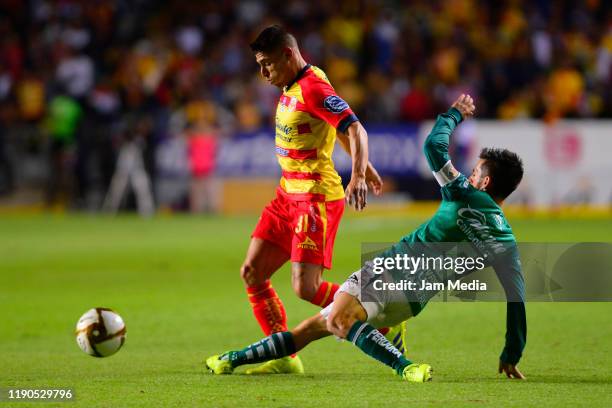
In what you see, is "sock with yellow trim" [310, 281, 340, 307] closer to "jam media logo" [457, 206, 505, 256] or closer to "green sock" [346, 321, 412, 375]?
"green sock" [346, 321, 412, 375]

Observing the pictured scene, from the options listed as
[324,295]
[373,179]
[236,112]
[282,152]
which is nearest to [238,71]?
[236,112]

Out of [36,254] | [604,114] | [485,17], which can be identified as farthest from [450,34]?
[36,254]

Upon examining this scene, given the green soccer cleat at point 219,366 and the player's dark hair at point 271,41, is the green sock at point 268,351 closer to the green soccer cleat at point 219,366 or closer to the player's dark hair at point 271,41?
the green soccer cleat at point 219,366

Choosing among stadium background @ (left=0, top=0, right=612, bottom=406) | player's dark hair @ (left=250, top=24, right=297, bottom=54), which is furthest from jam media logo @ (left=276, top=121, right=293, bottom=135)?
stadium background @ (left=0, top=0, right=612, bottom=406)

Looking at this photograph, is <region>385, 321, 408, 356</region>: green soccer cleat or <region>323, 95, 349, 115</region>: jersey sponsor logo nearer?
<region>323, 95, 349, 115</region>: jersey sponsor logo

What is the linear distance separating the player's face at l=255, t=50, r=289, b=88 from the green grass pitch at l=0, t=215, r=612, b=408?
197 cm

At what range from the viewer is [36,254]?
1568 centimetres

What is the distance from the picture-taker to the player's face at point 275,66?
299 inches

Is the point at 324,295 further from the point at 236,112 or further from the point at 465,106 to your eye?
the point at 236,112

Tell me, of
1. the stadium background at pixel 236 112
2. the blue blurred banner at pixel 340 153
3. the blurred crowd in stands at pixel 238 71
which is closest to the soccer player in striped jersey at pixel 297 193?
the stadium background at pixel 236 112

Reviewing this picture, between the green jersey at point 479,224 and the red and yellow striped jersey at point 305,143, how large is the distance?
1004mm

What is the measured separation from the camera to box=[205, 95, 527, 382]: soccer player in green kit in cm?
669

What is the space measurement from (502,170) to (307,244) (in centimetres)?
142

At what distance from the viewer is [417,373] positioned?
669 centimetres
